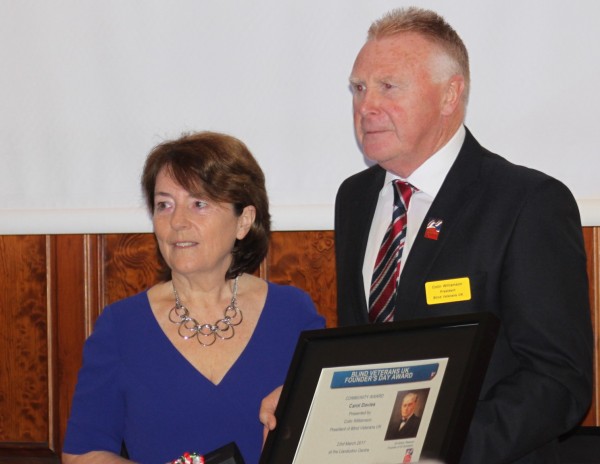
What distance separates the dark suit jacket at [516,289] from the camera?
74.4 inches

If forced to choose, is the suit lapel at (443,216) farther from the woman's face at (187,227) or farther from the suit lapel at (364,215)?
the woman's face at (187,227)

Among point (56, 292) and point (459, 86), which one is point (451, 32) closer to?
point (459, 86)

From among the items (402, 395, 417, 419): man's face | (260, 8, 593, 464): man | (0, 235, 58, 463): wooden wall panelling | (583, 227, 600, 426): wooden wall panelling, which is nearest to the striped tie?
(260, 8, 593, 464): man

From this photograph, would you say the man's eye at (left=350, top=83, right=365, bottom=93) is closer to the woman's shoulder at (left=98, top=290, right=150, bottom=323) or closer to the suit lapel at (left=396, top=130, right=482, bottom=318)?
the suit lapel at (left=396, top=130, right=482, bottom=318)

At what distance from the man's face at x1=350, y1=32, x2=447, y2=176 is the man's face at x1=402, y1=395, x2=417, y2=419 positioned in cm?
74

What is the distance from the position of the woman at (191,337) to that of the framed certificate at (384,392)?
0.45 m

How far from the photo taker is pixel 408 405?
Result: 1684mm

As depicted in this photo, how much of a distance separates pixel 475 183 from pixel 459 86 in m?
0.27

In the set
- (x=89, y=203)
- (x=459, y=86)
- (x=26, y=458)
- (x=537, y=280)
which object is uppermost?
(x=459, y=86)

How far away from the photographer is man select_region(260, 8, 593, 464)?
6.31ft

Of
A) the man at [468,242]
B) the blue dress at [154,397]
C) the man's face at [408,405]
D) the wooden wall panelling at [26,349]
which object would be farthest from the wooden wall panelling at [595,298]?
the wooden wall panelling at [26,349]

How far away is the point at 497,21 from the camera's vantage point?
2.75 meters

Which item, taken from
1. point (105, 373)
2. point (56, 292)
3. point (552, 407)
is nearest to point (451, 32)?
point (552, 407)

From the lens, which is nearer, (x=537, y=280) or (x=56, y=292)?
(x=537, y=280)
